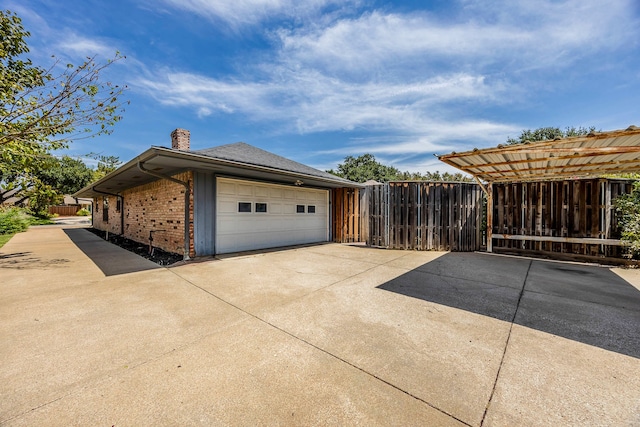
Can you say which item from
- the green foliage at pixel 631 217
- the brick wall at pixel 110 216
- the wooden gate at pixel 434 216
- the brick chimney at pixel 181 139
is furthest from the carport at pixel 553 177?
the brick wall at pixel 110 216

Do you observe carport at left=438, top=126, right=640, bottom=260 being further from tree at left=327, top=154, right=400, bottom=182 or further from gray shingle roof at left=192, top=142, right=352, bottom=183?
tree at left=327, top=154, right=400, bottom=182

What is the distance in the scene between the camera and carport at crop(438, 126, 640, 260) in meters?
4.01

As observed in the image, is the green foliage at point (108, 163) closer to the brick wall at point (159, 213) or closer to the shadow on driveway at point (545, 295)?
the brick wall at point (159, 213)

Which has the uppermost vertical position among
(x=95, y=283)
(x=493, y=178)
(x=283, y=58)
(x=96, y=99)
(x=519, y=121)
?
(x=283, y=58)

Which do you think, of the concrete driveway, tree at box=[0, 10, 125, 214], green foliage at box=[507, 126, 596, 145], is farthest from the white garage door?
green foliage at box=[507, 126, 596, 145]

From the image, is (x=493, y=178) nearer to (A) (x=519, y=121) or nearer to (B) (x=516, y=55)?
(B) (x=516, y=55)

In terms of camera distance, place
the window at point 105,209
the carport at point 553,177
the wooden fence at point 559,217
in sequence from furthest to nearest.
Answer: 1. the window at point 105,209
2. the wooden fence at point 559,217
3. the carport at point 553,177

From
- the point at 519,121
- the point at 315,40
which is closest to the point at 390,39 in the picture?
the point at 315,40

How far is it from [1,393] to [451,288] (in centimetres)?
485

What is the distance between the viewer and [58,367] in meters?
1.95

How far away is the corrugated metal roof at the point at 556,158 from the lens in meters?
3.54

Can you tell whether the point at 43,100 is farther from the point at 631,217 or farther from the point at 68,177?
the point at 68,177

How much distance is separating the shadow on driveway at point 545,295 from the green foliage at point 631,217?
2.99 ft

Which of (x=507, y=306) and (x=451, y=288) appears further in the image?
(x=451, y=288)
